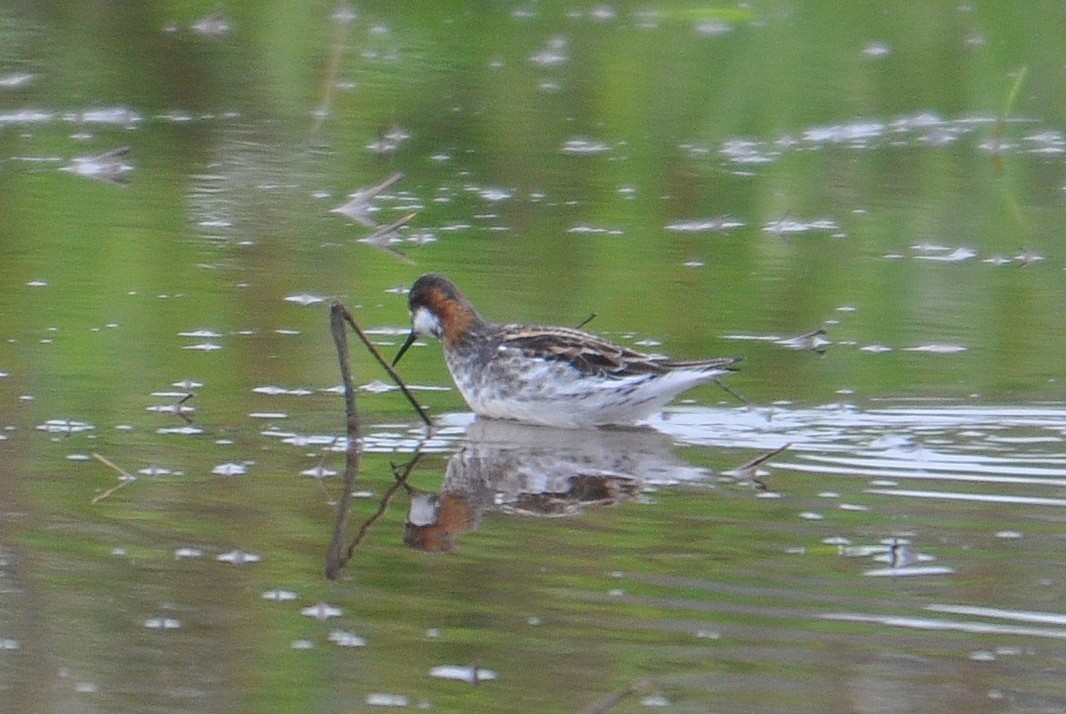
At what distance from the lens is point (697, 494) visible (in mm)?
6801

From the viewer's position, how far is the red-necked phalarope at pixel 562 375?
7801 millimetres

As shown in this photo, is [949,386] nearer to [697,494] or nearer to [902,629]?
[697,494]

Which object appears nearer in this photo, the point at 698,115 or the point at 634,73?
the point at 698,115

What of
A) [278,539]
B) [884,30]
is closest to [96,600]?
[278,539]

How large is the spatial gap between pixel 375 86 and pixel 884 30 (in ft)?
16.3

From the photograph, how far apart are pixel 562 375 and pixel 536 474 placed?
0.82m

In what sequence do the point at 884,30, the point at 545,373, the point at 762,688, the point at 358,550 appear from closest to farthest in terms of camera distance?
the point at 762,688
the point at 358,550
the point at 545,373
the point at 884,30

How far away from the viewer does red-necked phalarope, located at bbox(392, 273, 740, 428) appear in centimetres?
780

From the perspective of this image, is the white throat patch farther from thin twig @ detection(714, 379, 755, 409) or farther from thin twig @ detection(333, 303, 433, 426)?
thin twig @ detection(714, 379, 755, 409)

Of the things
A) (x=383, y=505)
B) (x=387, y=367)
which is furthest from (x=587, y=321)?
(x=383, y=505)

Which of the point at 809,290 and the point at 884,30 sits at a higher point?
the point at 884,30

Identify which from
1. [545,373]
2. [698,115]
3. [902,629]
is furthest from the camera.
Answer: [698,115]

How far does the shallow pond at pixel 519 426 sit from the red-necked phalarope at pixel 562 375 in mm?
122

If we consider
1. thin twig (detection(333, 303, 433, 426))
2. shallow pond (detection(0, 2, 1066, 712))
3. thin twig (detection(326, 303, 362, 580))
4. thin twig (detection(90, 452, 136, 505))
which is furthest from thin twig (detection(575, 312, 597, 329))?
thin twig (detection(90, 452, 136, 505))
